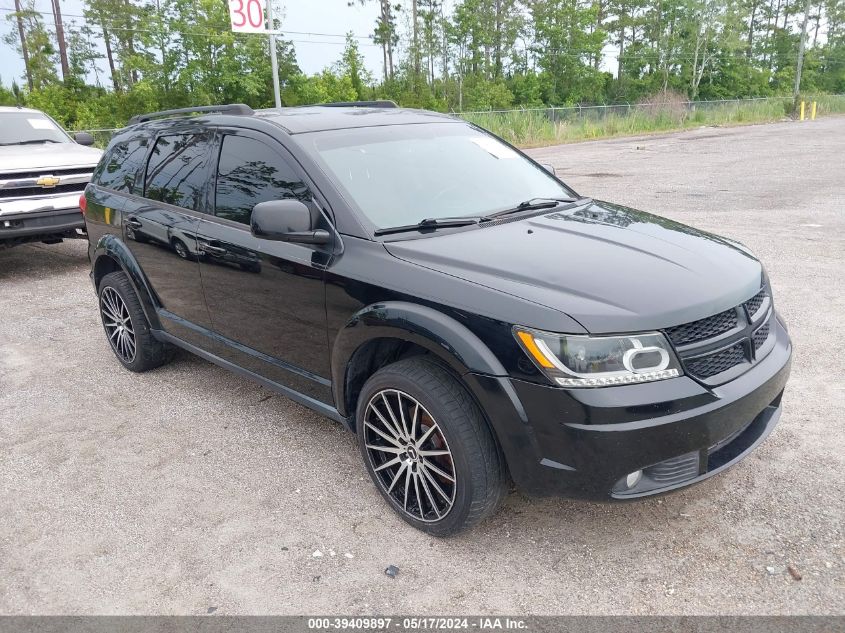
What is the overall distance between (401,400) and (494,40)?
192 ft

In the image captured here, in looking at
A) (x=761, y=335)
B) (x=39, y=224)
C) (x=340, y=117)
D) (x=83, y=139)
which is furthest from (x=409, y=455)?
(x=83, y=139)

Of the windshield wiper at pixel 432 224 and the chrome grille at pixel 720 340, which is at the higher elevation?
the windshield wiper at pixel 432 224

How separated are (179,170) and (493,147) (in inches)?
76.6

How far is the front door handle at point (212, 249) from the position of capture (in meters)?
3.83

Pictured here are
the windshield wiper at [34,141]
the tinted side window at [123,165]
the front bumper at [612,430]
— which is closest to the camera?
the front bumper at [612,430]

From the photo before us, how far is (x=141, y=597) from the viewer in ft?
9.10

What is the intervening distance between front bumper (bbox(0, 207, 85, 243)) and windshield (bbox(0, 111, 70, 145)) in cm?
174

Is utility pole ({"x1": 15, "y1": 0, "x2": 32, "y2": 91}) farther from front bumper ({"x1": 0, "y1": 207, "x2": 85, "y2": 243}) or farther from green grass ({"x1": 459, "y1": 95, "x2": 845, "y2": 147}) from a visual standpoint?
front bumper ({"x1": 0, "y1": 207, "x2": 85, "y2": 243})

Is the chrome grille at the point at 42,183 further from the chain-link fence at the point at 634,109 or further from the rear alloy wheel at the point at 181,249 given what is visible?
the chain-link fence at the point at 634,109

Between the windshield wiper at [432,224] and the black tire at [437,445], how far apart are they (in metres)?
0.66

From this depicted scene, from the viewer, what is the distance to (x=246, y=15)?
10734mm

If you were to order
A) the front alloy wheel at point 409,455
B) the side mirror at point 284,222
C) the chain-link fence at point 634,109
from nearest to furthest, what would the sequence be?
the front alloy wheel at point 409,455
the side mirror at point 284,222
the chain-link fence at point 634,109

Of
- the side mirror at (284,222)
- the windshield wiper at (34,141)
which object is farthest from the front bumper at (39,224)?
the side mirror at (284,222)

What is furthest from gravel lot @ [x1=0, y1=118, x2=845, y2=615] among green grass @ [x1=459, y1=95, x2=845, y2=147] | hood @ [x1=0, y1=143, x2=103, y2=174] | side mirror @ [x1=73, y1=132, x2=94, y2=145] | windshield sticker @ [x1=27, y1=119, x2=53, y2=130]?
green grass @ [x1=459, y1=95, x2=845, y2=147]
